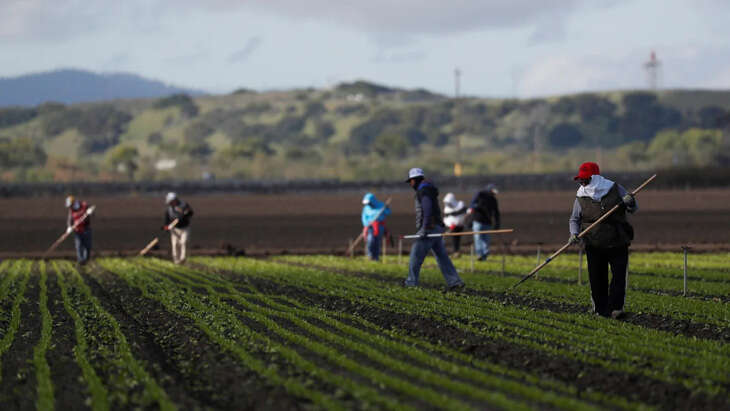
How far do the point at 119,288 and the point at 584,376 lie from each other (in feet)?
42.4

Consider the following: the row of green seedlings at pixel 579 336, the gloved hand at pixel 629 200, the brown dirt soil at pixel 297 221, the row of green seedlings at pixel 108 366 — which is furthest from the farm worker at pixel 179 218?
the gloved hand at pixel 629 200

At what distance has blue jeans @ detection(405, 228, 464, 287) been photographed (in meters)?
19.4

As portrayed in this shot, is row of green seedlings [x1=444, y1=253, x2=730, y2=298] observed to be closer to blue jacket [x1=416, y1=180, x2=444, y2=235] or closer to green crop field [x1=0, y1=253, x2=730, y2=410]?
green crop field [x1=0, y1=253, x2=730, y2=410]

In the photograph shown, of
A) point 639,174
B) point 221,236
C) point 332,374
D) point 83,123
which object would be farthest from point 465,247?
point 83,123

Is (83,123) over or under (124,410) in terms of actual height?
over

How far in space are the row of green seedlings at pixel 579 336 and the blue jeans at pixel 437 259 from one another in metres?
0.65

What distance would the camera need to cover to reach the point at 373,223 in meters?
28.4

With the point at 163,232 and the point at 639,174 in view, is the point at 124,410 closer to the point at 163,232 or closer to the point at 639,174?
the point at 163,232

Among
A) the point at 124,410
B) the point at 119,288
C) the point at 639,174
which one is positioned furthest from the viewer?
the point at 639,174

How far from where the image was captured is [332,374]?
10.6 m

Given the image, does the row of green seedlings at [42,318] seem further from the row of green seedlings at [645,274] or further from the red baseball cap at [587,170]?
the row of green seedlings at [645,274]

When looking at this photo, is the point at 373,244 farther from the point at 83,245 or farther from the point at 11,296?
the point at 11,296

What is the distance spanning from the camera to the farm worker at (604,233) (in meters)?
14.4

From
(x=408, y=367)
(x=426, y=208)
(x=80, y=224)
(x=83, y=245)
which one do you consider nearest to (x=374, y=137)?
(x=83, y=245)
